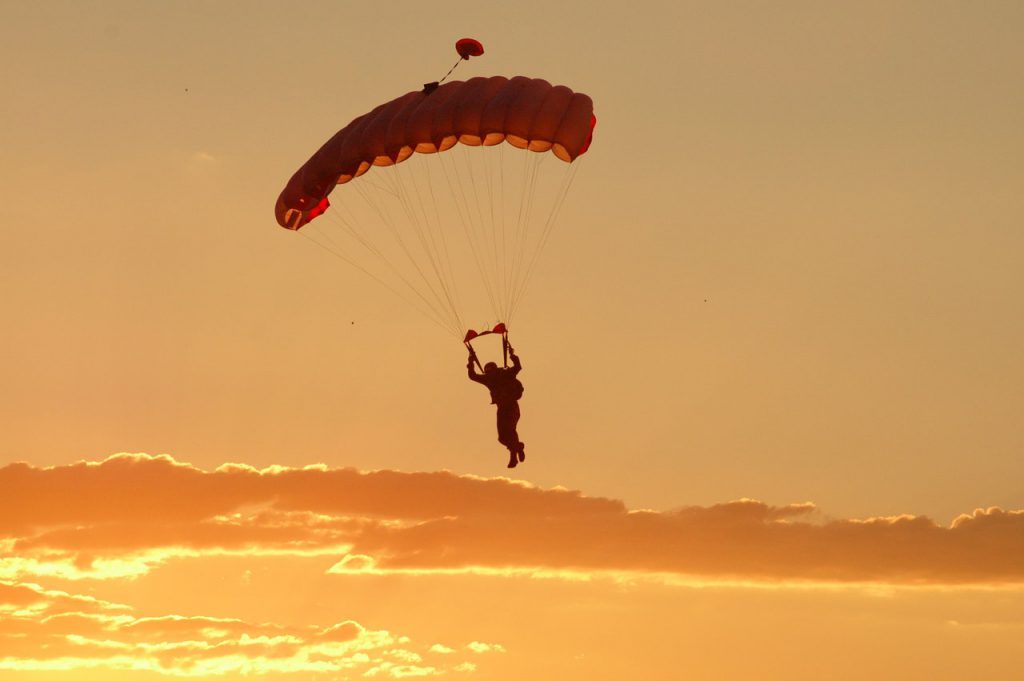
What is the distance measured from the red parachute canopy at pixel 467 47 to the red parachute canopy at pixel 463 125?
1.06 m

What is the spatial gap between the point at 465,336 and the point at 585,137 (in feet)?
21.6

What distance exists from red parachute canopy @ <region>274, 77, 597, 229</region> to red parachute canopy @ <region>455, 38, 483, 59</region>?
1064 millimetres

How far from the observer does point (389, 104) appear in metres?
60.1

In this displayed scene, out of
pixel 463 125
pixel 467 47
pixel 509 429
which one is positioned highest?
pixel 467 47

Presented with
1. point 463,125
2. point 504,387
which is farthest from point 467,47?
point 504,387

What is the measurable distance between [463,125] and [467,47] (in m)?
2.21

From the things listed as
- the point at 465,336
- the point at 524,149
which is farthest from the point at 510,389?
→ the point at 524,149

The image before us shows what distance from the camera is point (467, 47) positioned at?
190 ft

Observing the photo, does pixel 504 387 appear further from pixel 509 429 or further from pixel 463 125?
pixel 463 125

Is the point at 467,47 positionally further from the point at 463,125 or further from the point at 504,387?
the point at 504,387

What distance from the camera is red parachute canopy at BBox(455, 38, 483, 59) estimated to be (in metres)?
57.9

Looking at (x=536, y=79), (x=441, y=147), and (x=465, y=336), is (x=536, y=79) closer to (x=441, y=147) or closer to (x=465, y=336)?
(x=441, y=147)

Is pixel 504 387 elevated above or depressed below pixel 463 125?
below

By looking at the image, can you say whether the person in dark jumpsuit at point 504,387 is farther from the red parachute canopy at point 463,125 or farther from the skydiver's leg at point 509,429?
Result: the red parachute canopy at point 463,125
